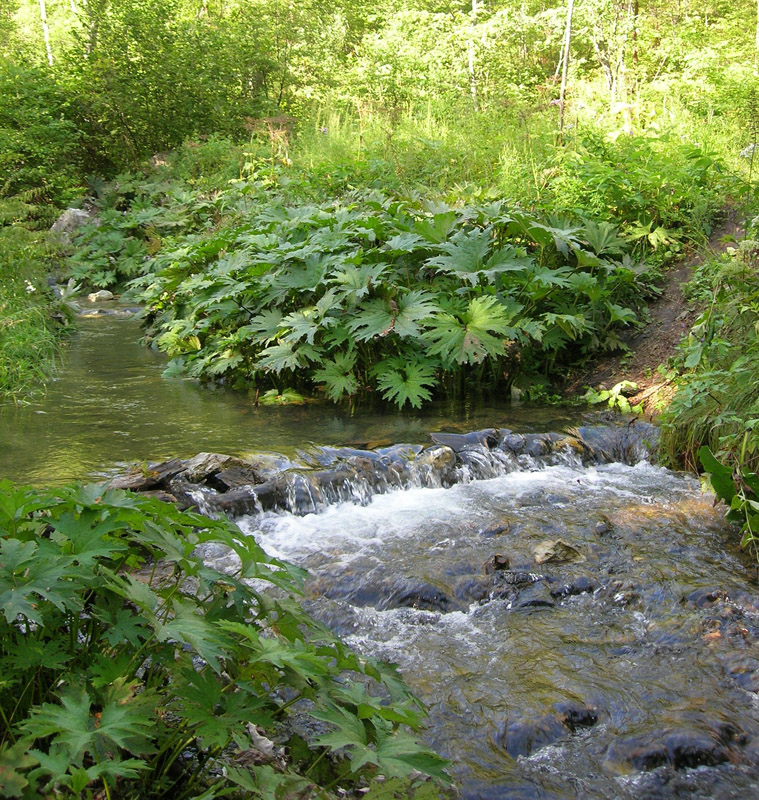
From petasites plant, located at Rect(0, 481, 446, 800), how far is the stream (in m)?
0.85

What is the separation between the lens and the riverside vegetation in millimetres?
1653

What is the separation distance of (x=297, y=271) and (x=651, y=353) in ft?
10.7

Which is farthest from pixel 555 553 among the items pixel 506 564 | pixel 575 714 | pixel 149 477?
pixel 149 477

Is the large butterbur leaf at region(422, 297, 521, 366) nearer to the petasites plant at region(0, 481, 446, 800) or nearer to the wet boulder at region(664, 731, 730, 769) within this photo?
the wet boulder at region(664, 731, 730, 769)

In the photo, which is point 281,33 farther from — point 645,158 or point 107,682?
point 107,682

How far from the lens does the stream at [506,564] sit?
2.49 m

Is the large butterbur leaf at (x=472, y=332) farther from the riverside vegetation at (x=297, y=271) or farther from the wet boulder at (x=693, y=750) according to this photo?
the wet boulder at (x=693, y=750)

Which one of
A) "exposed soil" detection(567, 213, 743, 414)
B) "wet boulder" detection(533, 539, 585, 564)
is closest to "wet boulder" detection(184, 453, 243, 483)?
"wet boulder" detection(533, 539, 585, 564)

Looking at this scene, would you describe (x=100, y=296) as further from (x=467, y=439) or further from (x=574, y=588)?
(x=574, y=588)

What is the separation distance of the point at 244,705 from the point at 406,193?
780 centimetres

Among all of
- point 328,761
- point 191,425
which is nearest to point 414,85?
point 191,425

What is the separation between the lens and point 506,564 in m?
3.73

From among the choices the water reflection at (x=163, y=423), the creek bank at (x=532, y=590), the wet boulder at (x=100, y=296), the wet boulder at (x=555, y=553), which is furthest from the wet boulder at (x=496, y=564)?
the wet boulder at (x=100, y=296)

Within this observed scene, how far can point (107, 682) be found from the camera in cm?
164
